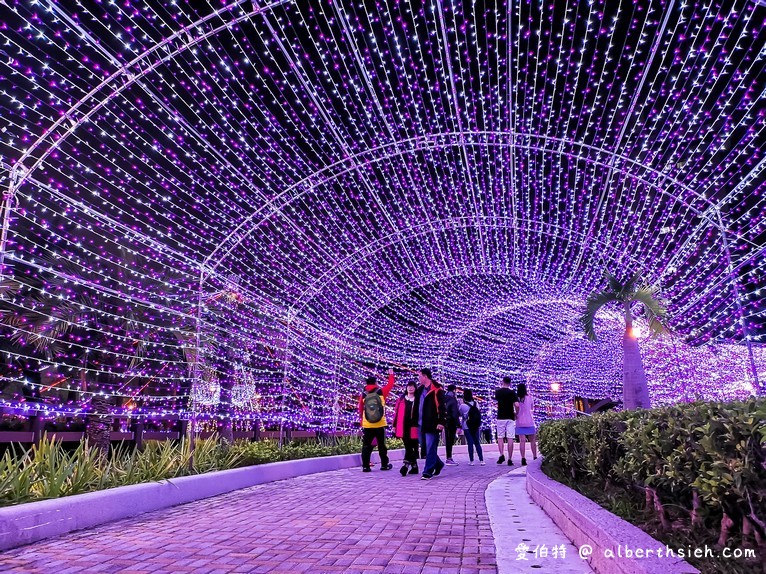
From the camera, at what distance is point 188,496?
21.2 ft

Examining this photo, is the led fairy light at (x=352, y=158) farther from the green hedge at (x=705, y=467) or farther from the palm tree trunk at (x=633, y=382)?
the green hedge at (x=705, y=467)

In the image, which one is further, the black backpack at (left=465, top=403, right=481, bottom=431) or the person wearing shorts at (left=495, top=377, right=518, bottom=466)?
the black backpack at (left=465, top=403, right=481, bottom=431)

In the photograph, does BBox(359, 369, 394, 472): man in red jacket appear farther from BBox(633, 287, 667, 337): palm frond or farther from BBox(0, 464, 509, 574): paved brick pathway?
BBox(633, 287, 667, 337): palm frond

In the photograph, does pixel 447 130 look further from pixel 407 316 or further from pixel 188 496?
pixel 407 316

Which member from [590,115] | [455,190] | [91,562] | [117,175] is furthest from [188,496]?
[455,190]

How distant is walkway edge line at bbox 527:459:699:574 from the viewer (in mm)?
2232

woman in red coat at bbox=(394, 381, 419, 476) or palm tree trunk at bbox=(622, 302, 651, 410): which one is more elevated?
palm tree trunk at bbox=(622, 302, 651, 410)

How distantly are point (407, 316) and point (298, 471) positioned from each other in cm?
1095

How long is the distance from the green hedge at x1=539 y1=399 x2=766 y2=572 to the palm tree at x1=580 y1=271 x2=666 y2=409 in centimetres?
547

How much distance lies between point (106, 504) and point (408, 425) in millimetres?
5580

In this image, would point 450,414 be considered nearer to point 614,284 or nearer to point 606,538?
point 614,284

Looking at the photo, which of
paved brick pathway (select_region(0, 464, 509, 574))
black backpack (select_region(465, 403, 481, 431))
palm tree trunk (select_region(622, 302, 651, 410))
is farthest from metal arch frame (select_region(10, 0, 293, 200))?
black backpack (select_region(465, 403, 481, 431))

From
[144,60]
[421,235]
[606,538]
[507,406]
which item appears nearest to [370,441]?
[507,406]

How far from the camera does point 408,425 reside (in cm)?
981
